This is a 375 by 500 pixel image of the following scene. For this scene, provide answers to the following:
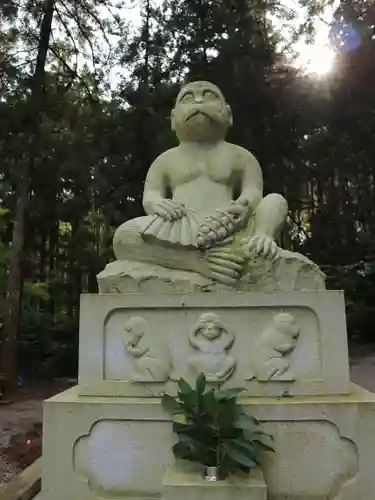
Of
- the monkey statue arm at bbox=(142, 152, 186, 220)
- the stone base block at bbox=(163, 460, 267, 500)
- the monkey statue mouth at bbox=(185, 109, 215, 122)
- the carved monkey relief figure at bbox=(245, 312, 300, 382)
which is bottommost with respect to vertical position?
the stone base block at bbox=(163, 460, 267, 500)

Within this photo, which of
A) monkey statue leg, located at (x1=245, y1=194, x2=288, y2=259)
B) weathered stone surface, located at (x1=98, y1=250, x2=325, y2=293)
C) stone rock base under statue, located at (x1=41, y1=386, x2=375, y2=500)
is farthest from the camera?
monkey statue leg, located at (x1=245, y1=194, x2=288, y2=259)

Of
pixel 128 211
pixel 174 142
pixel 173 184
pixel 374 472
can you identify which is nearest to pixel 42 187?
pixel 128 211

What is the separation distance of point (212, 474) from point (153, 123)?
22.9 feet

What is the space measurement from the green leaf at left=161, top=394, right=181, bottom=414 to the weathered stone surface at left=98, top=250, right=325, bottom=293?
0.61 metres

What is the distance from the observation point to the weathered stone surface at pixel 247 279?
287 centimetres

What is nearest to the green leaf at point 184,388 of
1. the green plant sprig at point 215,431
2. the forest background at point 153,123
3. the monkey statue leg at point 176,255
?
the green plant sprig at point 215,431

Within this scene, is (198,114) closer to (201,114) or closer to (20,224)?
(201,114)

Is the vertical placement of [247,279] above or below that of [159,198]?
below

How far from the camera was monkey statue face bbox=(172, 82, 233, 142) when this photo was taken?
3484 millimetres

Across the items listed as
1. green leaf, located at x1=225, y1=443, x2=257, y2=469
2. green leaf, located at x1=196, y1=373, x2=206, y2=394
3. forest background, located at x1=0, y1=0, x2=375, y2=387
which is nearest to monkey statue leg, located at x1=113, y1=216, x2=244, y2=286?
green leaf, located at x1=196, y1=373, x2=206, y2=394

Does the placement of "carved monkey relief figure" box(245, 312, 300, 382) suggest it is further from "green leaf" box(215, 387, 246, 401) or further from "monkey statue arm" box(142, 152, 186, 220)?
"monkey statue arm" box(142, 152, 186, 220)

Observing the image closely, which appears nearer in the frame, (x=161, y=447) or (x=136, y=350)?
(x=161, y=447)

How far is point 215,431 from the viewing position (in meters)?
2.33

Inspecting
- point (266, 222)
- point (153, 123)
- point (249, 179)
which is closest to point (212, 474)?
point (266, 222)
